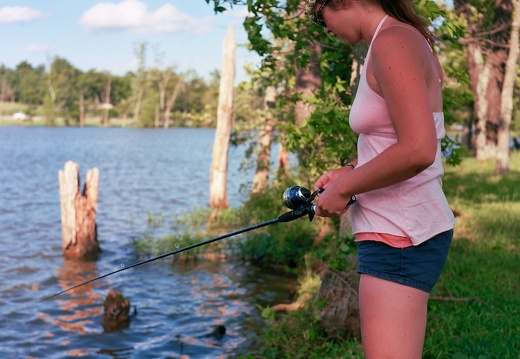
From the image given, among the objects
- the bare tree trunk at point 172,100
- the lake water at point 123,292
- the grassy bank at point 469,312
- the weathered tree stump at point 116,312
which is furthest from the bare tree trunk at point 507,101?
the bare tree trunk at point 172,100

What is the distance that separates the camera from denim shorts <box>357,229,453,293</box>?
231 cm

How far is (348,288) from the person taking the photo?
613cm

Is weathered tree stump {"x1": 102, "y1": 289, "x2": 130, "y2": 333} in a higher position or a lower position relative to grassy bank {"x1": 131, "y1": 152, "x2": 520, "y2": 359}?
lower

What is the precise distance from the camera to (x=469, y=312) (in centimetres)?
573

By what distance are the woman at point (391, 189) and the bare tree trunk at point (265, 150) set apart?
36.0ft

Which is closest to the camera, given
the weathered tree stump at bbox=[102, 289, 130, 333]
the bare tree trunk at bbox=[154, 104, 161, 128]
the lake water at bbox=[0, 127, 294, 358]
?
the lake water at bbox=[0, 127, 294, 358]

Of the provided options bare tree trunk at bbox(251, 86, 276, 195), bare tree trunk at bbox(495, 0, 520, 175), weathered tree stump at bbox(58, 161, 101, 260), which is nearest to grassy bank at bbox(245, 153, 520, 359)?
bare tree trunk at bbox(251, 86, 276, 195)

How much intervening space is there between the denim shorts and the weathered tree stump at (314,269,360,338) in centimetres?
367

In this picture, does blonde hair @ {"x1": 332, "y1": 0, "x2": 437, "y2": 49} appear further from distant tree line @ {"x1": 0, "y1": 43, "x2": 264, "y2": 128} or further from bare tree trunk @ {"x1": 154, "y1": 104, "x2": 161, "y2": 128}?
bare tree trunk @ {"x1": 154, "y1": 104, "x2": 161, "y2": 128}

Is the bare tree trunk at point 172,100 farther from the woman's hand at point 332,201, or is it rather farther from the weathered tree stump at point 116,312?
the woman's hand at point 332,201

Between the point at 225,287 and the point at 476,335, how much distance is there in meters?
6.13

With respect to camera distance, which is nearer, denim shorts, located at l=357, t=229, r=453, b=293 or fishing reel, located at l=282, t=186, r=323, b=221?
denim shorts, located at l=357, t=229, r=453, b=293

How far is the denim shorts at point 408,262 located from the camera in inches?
91.0

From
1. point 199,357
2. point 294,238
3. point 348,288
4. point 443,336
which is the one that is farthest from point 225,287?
point 443,336
